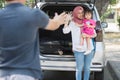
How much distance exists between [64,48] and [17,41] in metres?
5.29

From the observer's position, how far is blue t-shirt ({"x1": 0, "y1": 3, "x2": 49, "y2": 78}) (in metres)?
3.37

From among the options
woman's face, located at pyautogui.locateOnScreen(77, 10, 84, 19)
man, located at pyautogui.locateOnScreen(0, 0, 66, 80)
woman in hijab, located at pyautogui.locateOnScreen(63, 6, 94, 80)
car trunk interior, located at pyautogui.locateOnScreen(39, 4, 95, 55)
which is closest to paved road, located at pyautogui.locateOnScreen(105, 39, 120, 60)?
car trunk interior, located at pyautogui.locateOnScreen(39, 4, 95, 55)

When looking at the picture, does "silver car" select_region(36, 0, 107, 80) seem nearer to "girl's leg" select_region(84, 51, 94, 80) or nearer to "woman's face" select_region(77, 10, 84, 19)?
"girl's leg" select_region(84, 51, 94, 80)

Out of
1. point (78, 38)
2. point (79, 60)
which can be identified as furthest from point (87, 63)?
point (78, 38)

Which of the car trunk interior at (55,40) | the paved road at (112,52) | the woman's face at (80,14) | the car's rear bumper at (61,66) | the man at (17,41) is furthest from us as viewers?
the paved road at (112,52)

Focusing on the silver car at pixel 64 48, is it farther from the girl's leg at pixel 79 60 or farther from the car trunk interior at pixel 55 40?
the girl's leg at pixel 79 60

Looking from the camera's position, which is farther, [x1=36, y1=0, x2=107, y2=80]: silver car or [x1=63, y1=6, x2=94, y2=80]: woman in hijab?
[x1=36, y1=0, x2=107, y2=80]: silver car

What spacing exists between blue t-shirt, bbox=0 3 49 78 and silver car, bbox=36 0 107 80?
4.89 meters

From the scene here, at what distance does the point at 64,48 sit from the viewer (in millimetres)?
8656

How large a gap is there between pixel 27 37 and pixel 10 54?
19cm

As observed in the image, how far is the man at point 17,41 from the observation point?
3.37 m

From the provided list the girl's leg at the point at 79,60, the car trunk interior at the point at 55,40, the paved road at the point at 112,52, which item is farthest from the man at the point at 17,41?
the paved road at the point at 112,52

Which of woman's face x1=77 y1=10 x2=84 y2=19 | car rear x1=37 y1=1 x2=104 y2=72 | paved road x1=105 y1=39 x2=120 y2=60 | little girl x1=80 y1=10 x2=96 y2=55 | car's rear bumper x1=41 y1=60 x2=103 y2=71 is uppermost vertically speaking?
woman's face x1=77 y1=10 x2=84 y2=19

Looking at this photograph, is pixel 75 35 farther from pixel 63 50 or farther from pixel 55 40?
pixel 55 40
